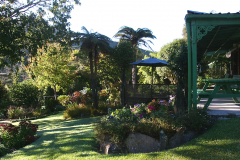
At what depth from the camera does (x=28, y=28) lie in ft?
31.6

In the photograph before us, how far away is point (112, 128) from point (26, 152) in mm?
2653

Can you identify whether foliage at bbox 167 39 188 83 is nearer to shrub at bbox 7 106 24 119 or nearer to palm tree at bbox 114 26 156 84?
palm tree at bbox 114 26 156 84

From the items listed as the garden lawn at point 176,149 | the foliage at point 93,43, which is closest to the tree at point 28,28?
the foliage at point 93,43

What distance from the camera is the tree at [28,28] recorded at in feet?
28.0

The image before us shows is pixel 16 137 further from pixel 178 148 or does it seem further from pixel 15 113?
pixel 15 113

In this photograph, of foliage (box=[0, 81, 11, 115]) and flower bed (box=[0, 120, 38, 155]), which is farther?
foliage (box=[0, 81, 11, 115])

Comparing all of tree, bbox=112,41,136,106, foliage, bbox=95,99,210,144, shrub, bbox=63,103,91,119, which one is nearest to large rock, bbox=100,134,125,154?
foliage, bbox=95,99,210,144

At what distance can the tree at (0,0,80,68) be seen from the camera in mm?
8523

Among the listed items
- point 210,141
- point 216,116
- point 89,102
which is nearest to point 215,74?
point 89,102

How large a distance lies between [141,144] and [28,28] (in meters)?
7.84

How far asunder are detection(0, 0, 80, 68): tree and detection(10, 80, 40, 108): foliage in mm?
6657

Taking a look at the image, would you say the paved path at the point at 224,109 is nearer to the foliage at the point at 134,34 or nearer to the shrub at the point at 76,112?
the shrub at the point at 76,112

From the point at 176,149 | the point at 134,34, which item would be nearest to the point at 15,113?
the point at 134,34

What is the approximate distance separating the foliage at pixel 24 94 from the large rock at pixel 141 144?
526 inches
